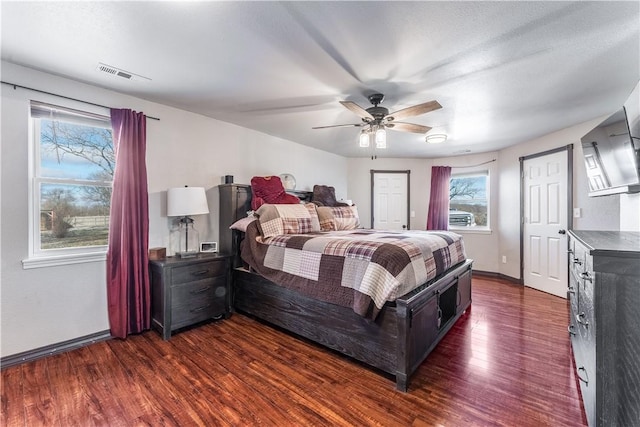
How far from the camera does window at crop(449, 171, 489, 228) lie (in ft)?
17.2

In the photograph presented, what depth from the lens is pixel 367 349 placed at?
81.2 inches

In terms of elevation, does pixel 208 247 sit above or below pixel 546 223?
below

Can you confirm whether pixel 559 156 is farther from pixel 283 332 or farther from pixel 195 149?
pixel 195 149

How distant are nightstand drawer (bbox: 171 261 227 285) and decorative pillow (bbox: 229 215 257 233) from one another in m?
0.42

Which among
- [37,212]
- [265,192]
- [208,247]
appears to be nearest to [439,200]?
[265,192]

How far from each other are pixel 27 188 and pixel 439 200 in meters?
5.71

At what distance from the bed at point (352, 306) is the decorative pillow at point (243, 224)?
56 mm

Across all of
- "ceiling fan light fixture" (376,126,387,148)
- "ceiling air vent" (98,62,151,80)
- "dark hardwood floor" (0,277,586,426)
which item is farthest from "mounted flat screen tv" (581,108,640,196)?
"ceiling air vent" (98,62,151,80)

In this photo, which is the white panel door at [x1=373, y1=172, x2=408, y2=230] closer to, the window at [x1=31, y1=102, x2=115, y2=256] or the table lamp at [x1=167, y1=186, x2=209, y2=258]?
the table lamp at [x1=167, y1=186, x2=209, y2=258]

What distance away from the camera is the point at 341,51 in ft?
6.24

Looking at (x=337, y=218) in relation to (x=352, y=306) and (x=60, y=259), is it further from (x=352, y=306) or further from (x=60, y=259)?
(x=60, y=259)

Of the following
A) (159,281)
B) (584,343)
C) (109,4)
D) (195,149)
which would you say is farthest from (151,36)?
(584,343)

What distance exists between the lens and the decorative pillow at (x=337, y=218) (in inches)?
142

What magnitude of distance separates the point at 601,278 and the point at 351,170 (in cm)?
462
